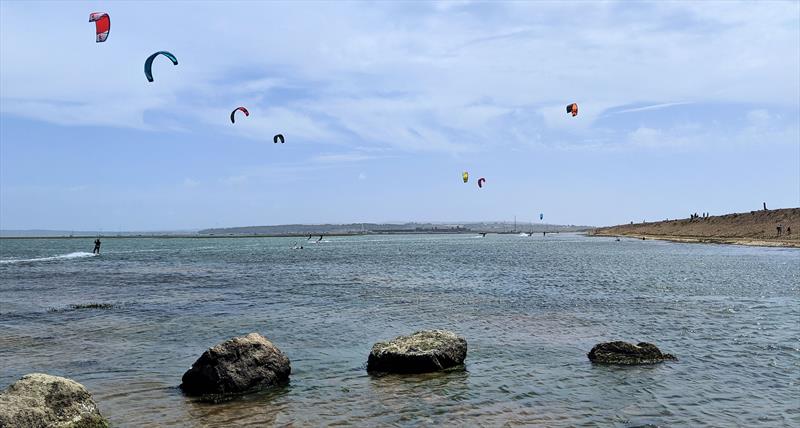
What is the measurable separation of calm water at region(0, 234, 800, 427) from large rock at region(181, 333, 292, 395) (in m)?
0.38

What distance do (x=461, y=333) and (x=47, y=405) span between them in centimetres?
1114

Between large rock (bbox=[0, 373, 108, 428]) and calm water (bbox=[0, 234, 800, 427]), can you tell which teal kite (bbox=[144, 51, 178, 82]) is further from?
large rock (bbox=[0, 373, 108, 428])

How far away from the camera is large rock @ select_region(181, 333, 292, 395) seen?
36.7 ft

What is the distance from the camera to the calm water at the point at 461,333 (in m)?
10.1

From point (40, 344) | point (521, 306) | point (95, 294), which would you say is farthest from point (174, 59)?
point (521, 306)

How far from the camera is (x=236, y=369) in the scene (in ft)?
37.3

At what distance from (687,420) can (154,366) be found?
11090 mm

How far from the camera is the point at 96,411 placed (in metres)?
9.42

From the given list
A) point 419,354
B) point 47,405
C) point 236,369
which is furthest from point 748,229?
point 47,405

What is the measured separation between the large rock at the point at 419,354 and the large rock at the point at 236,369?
84.1 inches

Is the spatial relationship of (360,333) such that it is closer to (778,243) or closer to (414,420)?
(414,420)

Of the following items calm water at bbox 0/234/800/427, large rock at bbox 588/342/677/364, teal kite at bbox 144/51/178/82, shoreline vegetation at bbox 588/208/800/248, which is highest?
teal kite at bbox 144/51/178/82

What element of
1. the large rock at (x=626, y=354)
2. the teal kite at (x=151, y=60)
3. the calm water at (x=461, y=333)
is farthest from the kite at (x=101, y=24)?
the large rock at (x=626, y=354)

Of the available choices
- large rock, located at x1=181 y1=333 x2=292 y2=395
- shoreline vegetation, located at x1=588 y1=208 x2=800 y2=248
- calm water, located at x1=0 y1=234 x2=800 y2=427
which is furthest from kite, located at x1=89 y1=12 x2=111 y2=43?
shoreline vegetation, located at x1=588 y1=208 x2=800 y2=248
